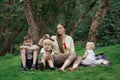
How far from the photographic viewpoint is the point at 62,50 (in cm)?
948

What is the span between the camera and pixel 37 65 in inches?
358

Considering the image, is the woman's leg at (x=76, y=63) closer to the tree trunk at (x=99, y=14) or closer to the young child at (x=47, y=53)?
the young child at (x=47, y=53)

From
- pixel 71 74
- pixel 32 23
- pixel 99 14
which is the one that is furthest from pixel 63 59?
pixel 32 23

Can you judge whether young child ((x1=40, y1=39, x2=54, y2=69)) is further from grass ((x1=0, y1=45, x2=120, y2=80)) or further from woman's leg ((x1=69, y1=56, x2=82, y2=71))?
woman's leg ((x1=69, y1=56, x2=82, y2=71))

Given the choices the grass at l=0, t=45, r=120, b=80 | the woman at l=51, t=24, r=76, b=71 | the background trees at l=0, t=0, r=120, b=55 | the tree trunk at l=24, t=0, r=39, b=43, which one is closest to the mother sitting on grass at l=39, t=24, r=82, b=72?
the woman at l=51, t=24, r=76, b=71

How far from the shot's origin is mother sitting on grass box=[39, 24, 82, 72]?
9.20 m

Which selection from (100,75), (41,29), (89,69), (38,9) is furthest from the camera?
(41,29)

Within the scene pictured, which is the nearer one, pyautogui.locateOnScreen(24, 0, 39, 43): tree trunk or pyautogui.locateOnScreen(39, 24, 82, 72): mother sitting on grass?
pyautogui.locateOnScreen(39, 24, 82, 72): mother sitting on grass

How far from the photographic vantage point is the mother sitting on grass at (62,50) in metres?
9.20

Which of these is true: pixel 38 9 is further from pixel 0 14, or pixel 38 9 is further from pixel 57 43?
pixel 57 43

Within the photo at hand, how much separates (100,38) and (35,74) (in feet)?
42.7

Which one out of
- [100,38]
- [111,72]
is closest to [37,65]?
[111,72]

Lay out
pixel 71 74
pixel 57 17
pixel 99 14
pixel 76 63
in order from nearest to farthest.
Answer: pixel 71 74, pixel 76 63, pixel 99 14, pixel 57 17

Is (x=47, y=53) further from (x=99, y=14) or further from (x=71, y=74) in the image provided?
(x=99, y=14)
